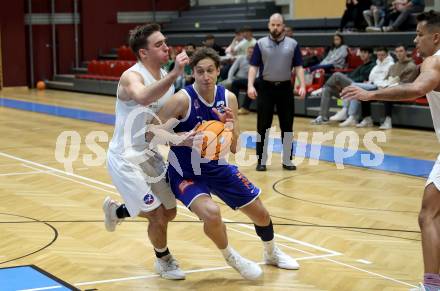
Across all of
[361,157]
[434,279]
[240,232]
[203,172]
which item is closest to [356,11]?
[361,157]

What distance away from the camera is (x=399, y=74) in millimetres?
12523

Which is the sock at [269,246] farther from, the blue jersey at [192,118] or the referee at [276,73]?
the referee at [276,73]

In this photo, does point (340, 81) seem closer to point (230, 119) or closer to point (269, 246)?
point (269, 246)

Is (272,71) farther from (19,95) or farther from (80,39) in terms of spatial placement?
(80,39)

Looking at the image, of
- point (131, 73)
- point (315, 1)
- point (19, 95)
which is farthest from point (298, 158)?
point (19, 95)

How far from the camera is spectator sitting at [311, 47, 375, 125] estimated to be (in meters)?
13.3

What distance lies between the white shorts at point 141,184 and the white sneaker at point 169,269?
38 centimetres

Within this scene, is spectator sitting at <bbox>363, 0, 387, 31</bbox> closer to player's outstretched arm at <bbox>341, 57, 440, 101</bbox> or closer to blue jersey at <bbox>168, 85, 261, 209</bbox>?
blue jersey at <bbox>168, 85, 261, 209</bbox>

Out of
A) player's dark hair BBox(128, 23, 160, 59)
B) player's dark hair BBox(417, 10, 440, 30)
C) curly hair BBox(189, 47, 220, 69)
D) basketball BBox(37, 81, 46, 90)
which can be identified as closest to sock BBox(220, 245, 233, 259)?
curly hair BBox(189, 47, 220, 69)

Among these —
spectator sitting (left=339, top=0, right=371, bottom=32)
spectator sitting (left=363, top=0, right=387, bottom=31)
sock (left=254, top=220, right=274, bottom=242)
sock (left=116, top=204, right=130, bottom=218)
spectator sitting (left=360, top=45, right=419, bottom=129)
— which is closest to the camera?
sock (left=254, top=220, right=274, bottom=242)

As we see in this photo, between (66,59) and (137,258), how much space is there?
19268 mm

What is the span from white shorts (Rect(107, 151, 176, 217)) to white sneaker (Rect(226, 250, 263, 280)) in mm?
536

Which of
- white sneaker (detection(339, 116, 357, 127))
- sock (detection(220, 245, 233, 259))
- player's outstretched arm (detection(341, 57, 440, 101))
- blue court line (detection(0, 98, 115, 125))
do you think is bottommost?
blue court line (detection(0, 98, 115, 125))

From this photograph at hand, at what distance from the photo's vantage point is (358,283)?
15.5ft
